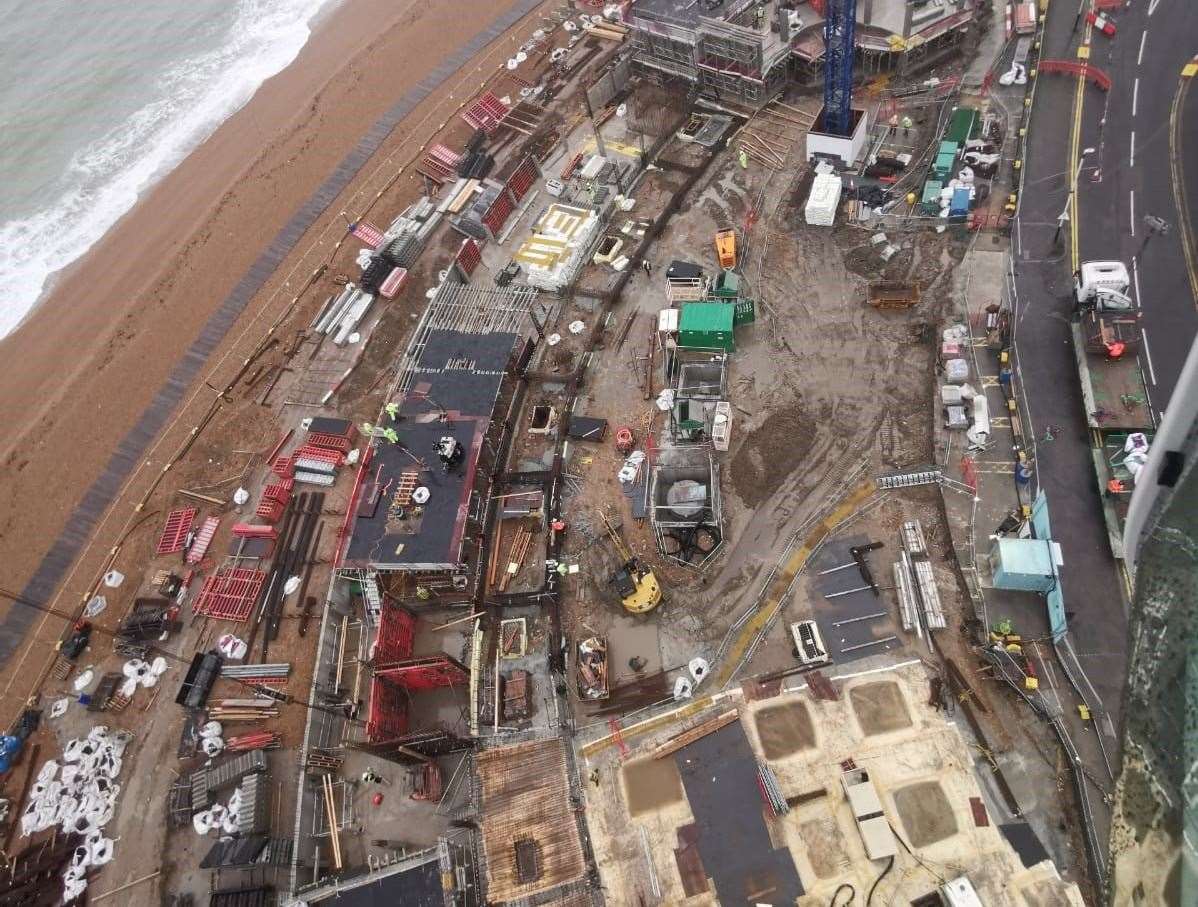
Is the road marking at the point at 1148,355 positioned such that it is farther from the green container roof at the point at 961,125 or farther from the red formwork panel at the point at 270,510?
the red formwork panel at the point at 270,510

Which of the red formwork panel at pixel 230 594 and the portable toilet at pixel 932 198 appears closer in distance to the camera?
the red formwork panel at pixel 230 594

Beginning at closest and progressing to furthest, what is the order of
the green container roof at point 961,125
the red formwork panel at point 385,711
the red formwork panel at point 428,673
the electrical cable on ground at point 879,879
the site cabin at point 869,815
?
the electrical cable on ground at point 879,879, the site cabin at point 869,815, the red formwork panel at point 385,711, the red formwork panel at point 428,673, the green container roof at point 961,125

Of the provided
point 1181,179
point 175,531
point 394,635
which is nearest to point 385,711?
point 394,635

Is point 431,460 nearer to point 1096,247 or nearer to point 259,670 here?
point 259,670

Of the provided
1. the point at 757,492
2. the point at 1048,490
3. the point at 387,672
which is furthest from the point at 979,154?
the point at 387,672

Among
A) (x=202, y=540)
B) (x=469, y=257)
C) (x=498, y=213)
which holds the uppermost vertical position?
(x=498, y=213)

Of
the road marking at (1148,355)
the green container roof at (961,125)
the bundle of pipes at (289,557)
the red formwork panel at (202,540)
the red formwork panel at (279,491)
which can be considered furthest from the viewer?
the green container roof at (961,125)

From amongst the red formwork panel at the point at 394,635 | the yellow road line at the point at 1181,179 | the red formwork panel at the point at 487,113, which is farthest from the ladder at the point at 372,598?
the yellow road line at the point at 1181,179
